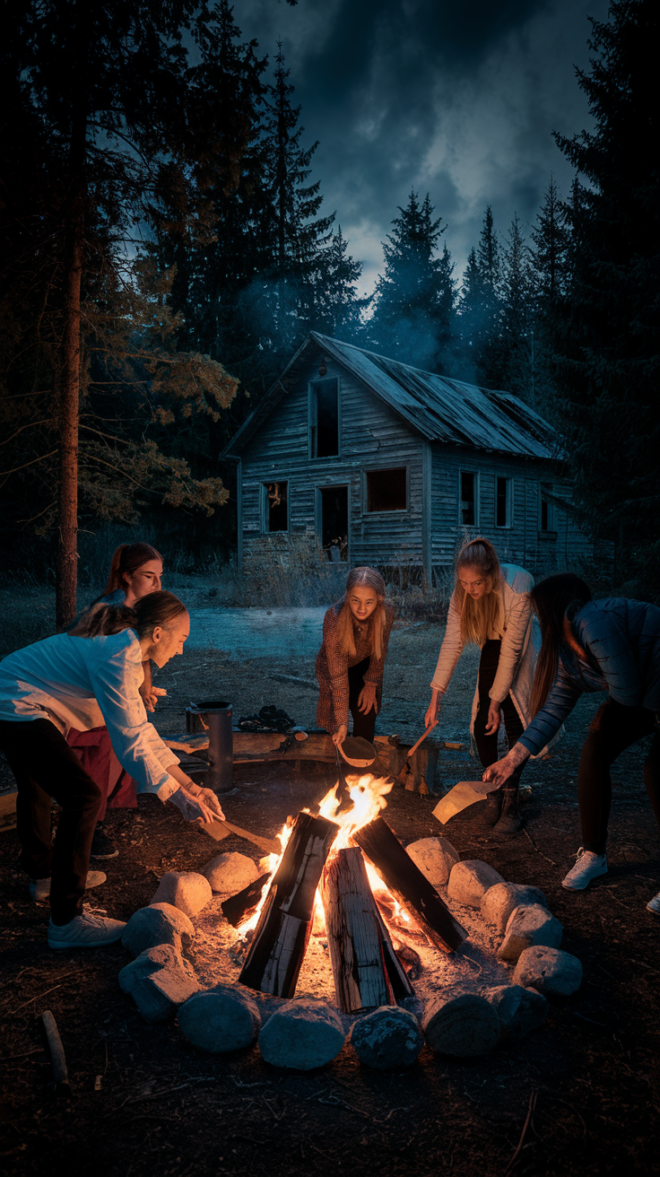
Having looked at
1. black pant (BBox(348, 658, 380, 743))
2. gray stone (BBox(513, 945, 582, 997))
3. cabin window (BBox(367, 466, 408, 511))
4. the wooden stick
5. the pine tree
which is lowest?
the wooden stick

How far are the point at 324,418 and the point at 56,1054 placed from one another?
834 inches

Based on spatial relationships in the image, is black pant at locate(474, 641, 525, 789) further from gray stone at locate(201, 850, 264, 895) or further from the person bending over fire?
gray stone at locate(201, 850, 264, 895)

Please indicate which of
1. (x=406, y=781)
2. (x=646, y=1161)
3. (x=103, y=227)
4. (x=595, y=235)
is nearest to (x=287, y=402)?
(x=595, y=235)

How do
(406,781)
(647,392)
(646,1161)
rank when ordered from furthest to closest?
(647,392), (406,781), (646,1161)

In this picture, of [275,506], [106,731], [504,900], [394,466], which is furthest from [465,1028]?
[275,506]

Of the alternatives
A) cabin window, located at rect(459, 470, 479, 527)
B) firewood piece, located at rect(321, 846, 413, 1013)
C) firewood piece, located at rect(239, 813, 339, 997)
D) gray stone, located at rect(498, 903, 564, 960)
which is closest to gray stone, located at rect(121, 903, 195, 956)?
firewood piece, located at rect(239, 813, 339, 997)

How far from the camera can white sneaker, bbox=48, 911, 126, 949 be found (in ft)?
9.59

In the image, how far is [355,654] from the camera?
499cm

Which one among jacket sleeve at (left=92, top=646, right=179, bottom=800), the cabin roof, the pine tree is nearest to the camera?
jacket sleeve at (left=92, top=646, right=179, bottom=800)

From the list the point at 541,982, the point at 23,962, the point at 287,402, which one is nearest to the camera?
the point at 541,982

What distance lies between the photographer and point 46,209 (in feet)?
26.3

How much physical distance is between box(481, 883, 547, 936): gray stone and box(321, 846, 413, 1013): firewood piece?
66 cm

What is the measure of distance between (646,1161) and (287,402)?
20.2 metres

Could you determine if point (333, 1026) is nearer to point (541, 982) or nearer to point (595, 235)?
point (541, 982)
